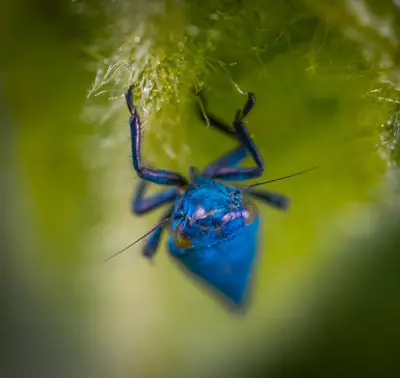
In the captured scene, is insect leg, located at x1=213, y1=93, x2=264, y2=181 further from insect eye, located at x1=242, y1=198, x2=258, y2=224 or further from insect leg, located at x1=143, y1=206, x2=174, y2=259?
insect leg, located at x1=143, y1=206, x2=174, y2=259

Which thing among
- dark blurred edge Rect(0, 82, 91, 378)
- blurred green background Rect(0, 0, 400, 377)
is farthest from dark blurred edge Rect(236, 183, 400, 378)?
dark blurred edge Rect(0, 82, 91, 378)

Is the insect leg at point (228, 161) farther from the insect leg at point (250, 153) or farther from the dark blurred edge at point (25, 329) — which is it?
the dark blurred edge at point (25, 329)

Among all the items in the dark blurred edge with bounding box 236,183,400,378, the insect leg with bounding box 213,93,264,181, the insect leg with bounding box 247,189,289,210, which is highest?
the insect leg with bounding box 213,93,264,181

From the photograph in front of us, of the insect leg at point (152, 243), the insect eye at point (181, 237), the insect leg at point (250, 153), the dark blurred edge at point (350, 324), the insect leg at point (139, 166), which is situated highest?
the insect leg at point (139, 166)

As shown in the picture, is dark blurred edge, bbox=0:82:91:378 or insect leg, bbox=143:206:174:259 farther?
dark blurred edge, bbox=0:82:91:378

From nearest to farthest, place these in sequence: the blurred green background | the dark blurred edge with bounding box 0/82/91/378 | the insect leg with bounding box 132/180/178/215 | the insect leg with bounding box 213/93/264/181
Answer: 1. the blurred green background
2. the insect leg with bounding box 213/93/264/181
3. the insect leg with bounding box 132/180/178/215
4. the dark blurred edge with bounding box 0/82/91/378

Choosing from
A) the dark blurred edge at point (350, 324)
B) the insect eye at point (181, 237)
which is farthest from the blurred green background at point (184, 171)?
the insect eye at point (181, 237)

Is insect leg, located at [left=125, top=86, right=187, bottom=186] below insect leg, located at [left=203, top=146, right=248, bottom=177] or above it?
above
